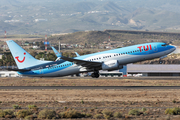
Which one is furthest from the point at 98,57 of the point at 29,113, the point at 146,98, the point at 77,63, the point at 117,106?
the point at 29,113

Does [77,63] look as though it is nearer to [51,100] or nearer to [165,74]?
[51,100]

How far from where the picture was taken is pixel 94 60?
56219 mm

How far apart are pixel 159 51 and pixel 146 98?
54.6ft

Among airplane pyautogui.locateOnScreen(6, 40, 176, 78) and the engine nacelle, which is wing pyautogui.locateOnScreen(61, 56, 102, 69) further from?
Result: the engine nacelle

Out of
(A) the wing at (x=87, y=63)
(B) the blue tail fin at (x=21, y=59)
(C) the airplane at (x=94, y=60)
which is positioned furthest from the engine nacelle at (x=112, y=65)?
(B) the blue tail fin at (x=21, y=59)

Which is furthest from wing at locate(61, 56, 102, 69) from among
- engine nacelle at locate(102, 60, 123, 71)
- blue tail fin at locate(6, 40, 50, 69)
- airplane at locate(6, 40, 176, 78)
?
blue tail fin at locate(6, 40, 50, 69)

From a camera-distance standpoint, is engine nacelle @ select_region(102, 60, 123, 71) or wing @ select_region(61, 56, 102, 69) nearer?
engine nacelle @ select_region(102, 60, 123, 71)

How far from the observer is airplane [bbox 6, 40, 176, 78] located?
177ft

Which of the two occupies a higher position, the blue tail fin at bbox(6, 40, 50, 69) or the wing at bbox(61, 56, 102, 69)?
the blue tail fin at bbox(6, 40, 50, 69)

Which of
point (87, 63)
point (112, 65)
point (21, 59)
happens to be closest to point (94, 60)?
point (87, 63)

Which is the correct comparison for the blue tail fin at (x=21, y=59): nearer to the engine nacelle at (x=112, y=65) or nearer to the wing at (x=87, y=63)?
the wing at (x=87, y=63)

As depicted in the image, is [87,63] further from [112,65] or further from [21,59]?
[21,59]

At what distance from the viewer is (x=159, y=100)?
3894 cm

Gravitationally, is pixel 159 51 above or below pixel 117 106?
above
